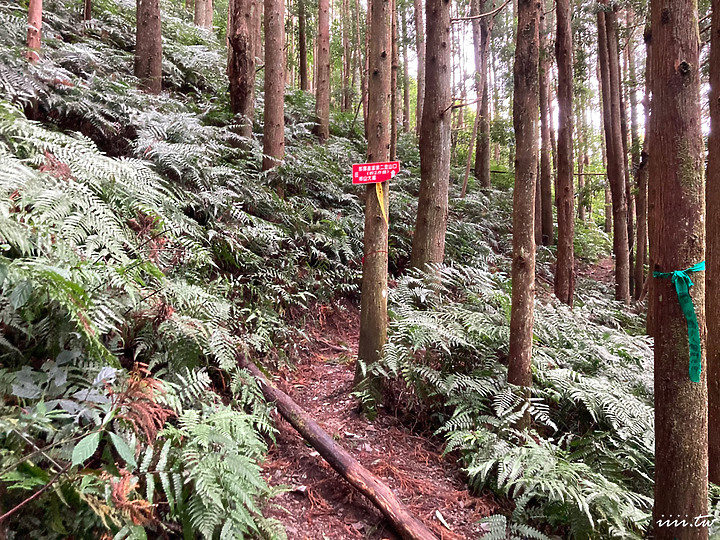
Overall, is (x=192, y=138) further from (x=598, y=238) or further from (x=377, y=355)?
(x=598, y=238)

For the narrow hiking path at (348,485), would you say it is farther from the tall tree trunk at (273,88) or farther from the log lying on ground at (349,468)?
the tall tree trunk at (273,88)

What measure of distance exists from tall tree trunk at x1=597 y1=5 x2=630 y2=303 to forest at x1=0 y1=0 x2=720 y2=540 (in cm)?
224

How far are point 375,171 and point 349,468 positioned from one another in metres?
2.47

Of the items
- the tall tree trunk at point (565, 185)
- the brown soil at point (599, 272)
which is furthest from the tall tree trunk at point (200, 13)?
the brown soil at point (599, 272)

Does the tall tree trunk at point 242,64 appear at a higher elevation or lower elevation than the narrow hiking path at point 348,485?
higher

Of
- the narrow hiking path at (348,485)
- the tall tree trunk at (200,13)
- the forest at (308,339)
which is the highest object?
the tall tree trunk at (200,13)

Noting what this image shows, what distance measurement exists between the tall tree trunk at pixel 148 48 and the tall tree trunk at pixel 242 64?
1.18 metres

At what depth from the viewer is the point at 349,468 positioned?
2666 millimetres

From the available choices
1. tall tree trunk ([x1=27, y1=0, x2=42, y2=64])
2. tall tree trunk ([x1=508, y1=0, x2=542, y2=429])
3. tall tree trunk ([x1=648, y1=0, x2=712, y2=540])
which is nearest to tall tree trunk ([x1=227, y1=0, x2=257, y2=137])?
tall tree trunk ([x1=27, y1=0, x2=42, y2=64])

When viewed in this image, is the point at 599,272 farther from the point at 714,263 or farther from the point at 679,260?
the point at 679,260

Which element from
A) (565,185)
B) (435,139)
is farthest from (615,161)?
(435,139)

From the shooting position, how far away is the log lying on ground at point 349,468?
2398 mm

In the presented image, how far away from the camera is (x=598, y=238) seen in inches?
578

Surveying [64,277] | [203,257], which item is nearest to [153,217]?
[203,257]
